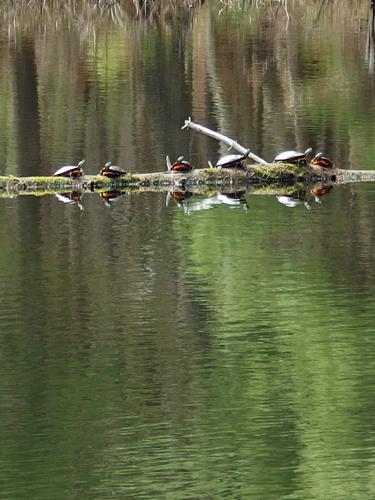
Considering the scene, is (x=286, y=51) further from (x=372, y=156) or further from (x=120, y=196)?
(x=120, y=196)

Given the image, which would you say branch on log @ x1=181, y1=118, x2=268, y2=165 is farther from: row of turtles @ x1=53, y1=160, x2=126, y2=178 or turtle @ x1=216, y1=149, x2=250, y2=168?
row of turtles @ x1=53, y1=160, x2=126, y2=178

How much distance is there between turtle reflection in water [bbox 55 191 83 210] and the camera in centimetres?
2588

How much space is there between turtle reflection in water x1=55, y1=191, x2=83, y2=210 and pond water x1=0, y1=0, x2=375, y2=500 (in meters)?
0.17

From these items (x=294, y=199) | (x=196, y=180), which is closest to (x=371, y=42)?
(x=196, y=180)

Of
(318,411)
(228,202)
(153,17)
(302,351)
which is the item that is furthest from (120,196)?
(153,17)

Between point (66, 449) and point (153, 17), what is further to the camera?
point (153, 17)

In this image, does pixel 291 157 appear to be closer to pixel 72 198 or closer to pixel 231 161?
pixel 231 161

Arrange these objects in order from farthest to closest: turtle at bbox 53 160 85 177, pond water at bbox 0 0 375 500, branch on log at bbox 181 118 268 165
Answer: turtle at bbox 53 160 85 177, branch on log at bbox 181 118 268 165, pond water at bbox 0 0 375 500

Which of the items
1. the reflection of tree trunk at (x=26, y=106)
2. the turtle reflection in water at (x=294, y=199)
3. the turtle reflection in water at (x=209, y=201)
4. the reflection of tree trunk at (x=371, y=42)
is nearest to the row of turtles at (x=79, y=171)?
the turtle reflection in water at (x=209, y=201)

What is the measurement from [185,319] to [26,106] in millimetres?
21840

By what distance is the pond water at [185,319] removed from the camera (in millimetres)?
12883

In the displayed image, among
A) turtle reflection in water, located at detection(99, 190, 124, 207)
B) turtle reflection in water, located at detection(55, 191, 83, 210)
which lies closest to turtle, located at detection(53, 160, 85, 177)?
turtle reflection in water, located at detection(55, 191, 83, 210)

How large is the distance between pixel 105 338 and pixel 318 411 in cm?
316

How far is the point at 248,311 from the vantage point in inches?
713
